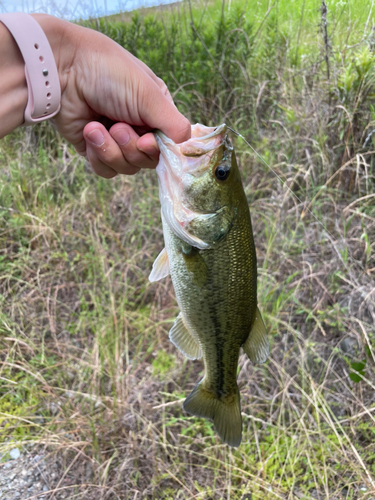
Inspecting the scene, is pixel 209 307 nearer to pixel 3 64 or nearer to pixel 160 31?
pixel 3 64

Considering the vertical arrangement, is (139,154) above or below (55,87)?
below

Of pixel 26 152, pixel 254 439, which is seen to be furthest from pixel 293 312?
pixel 26 152

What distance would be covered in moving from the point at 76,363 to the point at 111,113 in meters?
1.84

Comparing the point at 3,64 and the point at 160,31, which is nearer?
the point at 3,64

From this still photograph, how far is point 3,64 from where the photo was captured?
4.45 ft

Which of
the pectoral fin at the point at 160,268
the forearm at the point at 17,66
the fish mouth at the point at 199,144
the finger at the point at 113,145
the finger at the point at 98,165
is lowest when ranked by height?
the pectoral fin at the point at 160,268

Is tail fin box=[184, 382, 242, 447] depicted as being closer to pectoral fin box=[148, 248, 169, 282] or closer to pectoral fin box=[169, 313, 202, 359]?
pectoral fin box=[169, 313, 202, 359]

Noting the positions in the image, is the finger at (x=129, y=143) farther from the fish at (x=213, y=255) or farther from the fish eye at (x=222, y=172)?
the fish eye at (x=222, y=172)

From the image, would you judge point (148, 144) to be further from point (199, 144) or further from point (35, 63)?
point (35, 63)

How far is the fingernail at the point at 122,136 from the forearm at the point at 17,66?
324mm

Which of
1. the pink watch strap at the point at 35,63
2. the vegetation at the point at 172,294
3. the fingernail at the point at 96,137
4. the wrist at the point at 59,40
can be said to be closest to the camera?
the pink watch strap at the point at 35,63

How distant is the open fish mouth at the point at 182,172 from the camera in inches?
53.3

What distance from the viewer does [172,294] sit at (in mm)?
3020

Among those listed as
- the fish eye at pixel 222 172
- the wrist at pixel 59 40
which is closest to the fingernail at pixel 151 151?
the fish eye at pixel 222 172
